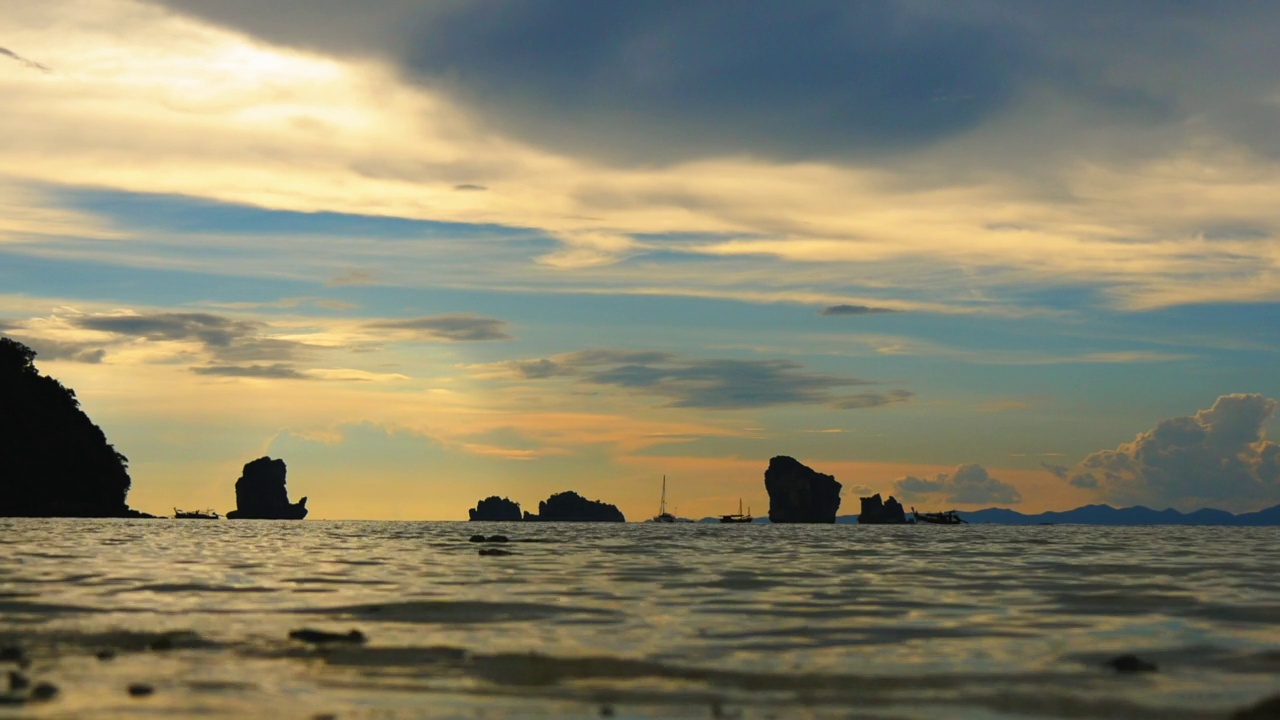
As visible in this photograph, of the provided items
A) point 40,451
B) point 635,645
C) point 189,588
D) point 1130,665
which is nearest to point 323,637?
point 635,645

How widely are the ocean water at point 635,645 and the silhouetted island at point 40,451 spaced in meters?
156

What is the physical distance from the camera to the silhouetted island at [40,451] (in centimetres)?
17512

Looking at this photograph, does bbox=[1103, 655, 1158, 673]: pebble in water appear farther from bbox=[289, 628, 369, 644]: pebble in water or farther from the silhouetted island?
the silhouetted island

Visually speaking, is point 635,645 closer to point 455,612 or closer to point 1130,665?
point 455,612

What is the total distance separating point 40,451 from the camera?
183875 mm

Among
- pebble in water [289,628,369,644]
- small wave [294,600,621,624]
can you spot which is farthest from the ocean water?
pebble in water [289,628,369,644]

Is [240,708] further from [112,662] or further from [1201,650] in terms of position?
[1201,650]

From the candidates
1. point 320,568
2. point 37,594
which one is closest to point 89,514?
point 320,568

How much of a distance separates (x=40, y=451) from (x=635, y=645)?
624ft

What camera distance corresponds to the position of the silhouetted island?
17512 cm

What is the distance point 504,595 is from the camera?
97.7 feet

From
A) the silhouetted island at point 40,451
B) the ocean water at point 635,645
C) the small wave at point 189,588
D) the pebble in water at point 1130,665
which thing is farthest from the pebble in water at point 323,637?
the silhouetted island at point 40,451

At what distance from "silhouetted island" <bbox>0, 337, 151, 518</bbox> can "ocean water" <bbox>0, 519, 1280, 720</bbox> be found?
155820 millimetres

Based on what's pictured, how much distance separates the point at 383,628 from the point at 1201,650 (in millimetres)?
14612
